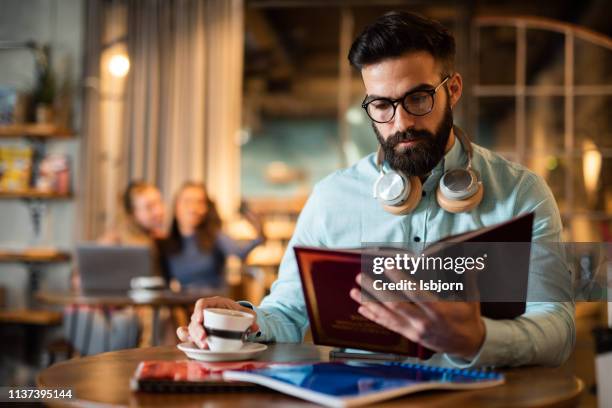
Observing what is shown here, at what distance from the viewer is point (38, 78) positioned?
A: 579 centimetres

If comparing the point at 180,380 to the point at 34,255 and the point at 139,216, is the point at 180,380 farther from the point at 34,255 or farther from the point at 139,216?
the point at 34,255

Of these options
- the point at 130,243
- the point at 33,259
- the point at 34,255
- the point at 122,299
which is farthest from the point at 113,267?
the point at 33,259

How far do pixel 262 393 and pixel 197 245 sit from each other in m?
3.94

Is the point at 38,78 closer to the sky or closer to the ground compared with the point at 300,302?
closer to the sky

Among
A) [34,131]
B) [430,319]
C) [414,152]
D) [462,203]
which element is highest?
[34,131]

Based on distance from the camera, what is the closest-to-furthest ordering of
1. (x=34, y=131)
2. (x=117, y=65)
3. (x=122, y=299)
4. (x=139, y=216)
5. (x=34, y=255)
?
(x=122, y=299)
(x=139, y=216)
(x=34, y=255)
(x=34, y=131)
(x=117, y=65)

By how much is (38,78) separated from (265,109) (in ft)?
10.4

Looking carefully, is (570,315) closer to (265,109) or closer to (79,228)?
(79,228)

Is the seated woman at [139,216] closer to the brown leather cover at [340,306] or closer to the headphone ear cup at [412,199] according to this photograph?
the headphone ear cup at [412,199]

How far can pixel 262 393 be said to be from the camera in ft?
3.60

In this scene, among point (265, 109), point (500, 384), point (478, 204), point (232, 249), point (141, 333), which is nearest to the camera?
point (500, 384)

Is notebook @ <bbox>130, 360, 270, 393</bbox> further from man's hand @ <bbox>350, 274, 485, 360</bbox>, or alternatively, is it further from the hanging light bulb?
the hanging light bulb

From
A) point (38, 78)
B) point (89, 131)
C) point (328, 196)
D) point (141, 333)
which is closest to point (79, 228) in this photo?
point (89, 131)

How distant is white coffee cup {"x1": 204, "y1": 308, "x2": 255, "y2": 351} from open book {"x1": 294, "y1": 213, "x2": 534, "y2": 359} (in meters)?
0.12
